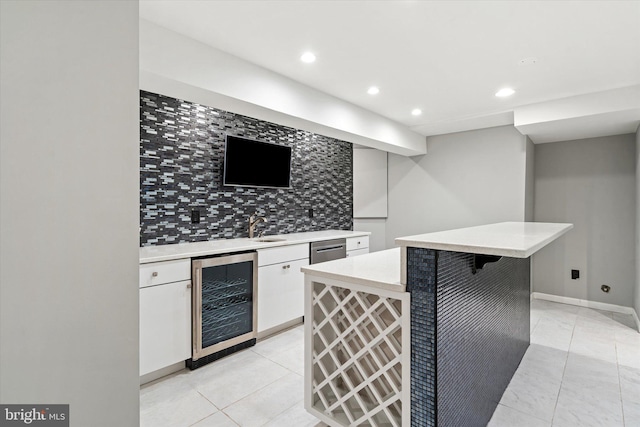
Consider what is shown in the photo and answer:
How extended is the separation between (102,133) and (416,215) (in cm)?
503

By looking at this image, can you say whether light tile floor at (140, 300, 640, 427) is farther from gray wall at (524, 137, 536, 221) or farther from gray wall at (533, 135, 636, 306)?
gray wall at (524, 137, 536, 221)

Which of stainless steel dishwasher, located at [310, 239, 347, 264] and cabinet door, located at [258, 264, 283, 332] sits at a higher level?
stainless steel dishwasher, located at [310, 239, 347, 264]

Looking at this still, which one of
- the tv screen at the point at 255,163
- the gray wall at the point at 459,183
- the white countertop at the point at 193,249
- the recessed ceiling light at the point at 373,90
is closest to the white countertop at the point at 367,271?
the white countertop at the point at 193,249

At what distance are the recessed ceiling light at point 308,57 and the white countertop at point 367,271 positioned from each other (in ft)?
5.32

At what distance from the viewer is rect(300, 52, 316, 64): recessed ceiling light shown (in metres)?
2.48

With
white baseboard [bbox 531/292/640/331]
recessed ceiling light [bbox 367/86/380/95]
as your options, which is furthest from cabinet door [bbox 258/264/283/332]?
white baseboard [bbox 531/292/640/331]

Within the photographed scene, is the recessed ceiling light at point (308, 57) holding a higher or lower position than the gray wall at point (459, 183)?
higher

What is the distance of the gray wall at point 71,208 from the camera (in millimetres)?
445

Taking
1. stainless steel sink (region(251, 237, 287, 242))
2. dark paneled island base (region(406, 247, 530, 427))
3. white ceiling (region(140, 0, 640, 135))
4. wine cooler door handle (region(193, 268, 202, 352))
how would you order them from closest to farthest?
dark paneled island base (region(406, 247, 530, 427))
white ceiling (region(140, 0, 640, 135))
wine cooler door handle (region(193, 268, 202, 352))
stainless steel sink (region(251, 237, 287, 242))

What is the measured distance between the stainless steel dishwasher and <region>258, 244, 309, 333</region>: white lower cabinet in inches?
4.4

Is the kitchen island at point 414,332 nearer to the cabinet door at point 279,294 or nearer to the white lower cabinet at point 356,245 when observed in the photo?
the cabinet door at point 279,294

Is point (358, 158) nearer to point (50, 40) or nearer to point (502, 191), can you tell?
point (502, 191)

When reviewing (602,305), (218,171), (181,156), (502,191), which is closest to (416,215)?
(502,191)

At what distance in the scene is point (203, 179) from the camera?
10.2ft
